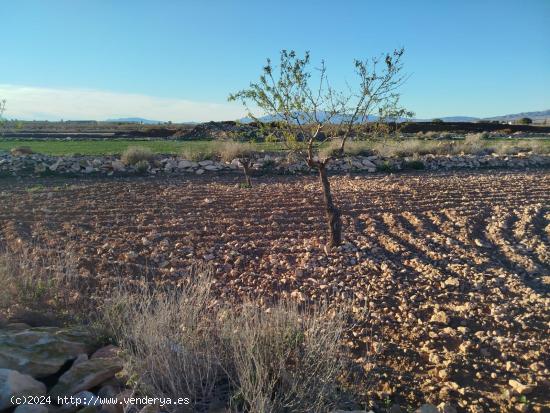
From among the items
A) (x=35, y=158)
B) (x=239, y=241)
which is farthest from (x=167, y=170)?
(x=239, y=241)

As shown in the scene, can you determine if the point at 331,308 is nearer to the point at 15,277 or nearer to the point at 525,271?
the point at 525,271

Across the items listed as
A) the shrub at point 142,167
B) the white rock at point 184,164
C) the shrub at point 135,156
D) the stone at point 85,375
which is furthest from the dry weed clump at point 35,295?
the shrub at point 135,156

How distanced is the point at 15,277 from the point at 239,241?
381 centimetres

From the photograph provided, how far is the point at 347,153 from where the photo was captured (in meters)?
20.5

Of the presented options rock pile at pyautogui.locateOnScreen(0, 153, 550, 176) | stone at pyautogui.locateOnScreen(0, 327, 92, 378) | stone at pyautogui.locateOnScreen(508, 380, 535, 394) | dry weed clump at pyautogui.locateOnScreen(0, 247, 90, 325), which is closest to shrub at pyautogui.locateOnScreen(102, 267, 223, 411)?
stone at pyautogui.locateOnScreen(0, 327, 92, 378)

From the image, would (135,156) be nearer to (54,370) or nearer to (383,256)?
(383,256)

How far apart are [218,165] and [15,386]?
46.8 ft

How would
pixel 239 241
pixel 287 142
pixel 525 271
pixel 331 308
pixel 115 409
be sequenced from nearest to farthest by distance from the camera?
1. pixel 115 409
2. pixel 331 308
3. pixel 525 271
4. pixel 287 142
5. pixel 239 241

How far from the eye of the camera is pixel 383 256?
765 centimetres

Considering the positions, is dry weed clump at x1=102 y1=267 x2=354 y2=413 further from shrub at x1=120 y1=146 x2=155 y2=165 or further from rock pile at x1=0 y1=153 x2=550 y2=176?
shrub at x1=120 y1=146 x2=155 y2=165

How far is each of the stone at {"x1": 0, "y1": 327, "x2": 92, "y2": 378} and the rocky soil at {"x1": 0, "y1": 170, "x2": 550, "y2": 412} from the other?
1.84m

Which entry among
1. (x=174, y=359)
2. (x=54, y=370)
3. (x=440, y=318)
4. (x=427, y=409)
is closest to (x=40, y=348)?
(x=54, y=370)

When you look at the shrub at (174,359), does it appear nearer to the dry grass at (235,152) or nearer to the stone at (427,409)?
the stone at (427,409)

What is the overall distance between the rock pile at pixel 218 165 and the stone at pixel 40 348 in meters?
12.4
